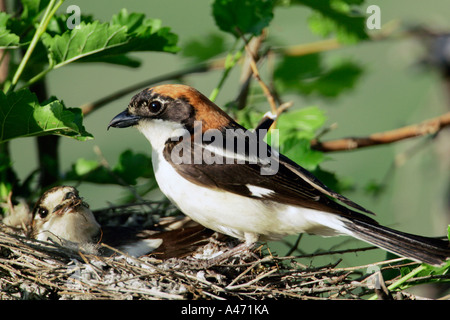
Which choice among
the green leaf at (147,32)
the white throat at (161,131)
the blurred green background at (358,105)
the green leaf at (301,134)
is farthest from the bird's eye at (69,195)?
the green leaf at (301,134)

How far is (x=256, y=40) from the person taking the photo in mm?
4707

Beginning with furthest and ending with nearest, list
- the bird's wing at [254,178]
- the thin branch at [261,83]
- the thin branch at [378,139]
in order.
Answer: the thin branch at [378,139] → the thin branch at [261,83] → the bird's wing at [254,178]

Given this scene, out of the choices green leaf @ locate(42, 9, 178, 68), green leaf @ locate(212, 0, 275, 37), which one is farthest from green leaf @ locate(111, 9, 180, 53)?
green leaf @ locate(212, 0, 275, 37)

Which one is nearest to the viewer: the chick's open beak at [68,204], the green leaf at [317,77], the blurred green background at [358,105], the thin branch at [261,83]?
the chick's open beak at [68,204]

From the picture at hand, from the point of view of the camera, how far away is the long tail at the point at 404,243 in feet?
10.6

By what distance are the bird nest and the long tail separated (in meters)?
0.19

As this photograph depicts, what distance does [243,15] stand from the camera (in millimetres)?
4203

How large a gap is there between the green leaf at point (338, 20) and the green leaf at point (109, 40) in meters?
1.16

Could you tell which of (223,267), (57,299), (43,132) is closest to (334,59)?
(223,267)

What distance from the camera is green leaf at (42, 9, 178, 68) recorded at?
143 inches

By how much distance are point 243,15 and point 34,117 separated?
1.63 metres

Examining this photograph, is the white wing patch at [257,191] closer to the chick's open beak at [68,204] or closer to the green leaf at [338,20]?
the chick's open beak at [68,204]

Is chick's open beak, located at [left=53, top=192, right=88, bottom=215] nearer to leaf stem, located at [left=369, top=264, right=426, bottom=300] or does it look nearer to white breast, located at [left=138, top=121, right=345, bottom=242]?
white breast, located at [left=138, top=121, right=345, bottom=242]

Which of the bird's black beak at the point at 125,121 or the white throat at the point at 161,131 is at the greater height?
the bird's black beak at the point at 125,121
